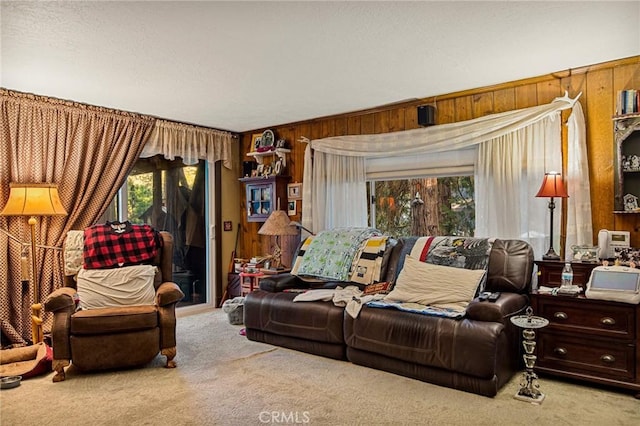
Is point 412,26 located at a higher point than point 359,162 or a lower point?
higher

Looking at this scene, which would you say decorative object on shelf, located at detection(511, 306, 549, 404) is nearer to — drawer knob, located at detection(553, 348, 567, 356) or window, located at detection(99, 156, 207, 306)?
drawer knob, located at detection(553, 348, 567, 356)

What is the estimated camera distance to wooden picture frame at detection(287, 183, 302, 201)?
17.6 feet

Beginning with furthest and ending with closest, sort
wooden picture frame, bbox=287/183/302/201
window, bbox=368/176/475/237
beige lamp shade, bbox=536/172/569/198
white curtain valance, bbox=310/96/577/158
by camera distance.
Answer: wooden picture frame, bbox=287/183/302/201
window, bbox=368/176/475/237
white curtain valance, bbox=310/96/577/158
beige lamp shade, bbox=536/172/569/198

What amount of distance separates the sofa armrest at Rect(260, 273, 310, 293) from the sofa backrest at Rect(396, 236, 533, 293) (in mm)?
1683

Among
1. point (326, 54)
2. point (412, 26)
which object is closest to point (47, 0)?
point (326, 54)

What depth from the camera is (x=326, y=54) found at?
3066 mm

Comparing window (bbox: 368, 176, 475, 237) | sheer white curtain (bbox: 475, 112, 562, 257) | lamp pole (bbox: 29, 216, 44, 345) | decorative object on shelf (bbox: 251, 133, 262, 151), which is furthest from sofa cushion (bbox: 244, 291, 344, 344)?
decorative object on shelf (bbox: 251, 133, 262, 151)

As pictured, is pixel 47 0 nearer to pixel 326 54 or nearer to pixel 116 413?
pixel 326 54

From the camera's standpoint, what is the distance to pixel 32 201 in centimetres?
365

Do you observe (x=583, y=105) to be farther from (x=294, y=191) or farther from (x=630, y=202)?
(x=294, y=191)

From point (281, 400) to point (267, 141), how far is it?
11.2ft

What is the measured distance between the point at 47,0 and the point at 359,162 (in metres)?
3.18

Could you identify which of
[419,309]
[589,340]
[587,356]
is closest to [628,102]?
[589,340]

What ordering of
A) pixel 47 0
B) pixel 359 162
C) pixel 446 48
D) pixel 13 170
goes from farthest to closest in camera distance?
pixel 359 162
pixel 13 170
pixel 446 48
pixel 47 0
